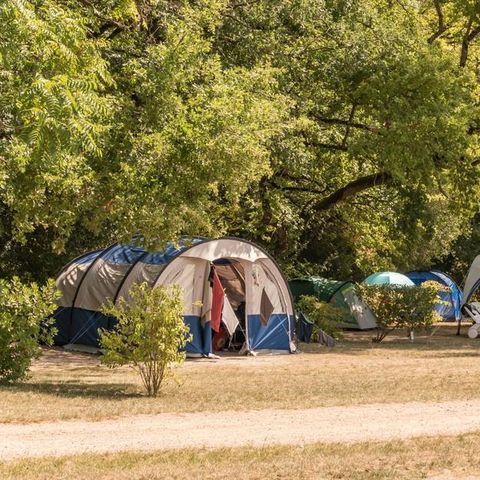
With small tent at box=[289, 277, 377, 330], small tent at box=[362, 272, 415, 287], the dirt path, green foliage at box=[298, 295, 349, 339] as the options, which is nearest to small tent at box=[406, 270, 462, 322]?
small tent at box=[362, 272, 415, 287]

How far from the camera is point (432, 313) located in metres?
23.4

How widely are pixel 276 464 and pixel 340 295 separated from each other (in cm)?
1805

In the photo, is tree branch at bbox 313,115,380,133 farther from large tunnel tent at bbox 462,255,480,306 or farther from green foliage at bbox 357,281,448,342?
large tunnel tent at bbox 462,255,480,306

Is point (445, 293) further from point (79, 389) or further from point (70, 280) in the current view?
point (79, 389)

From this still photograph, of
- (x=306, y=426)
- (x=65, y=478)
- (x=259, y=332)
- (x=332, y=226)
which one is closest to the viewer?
(x=65, y=478)

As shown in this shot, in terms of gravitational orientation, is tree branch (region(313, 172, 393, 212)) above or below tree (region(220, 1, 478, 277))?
below

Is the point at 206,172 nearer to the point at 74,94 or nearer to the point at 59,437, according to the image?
the point at 74,94

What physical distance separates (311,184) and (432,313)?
4.63m

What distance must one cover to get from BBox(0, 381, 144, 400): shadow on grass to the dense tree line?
2583 mm

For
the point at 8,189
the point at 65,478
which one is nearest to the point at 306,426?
the point at 65,478

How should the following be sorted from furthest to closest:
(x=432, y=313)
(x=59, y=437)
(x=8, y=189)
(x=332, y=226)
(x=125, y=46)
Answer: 1. (x=332, y=226)
2. (x=432, y=313)
3. (x=125, y=46)
4. (x=8, y=189)
5. (x=59, y=437)

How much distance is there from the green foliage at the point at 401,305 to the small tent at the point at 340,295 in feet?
8.36

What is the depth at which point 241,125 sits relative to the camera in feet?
49.4

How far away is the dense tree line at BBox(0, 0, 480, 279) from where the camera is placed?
11930mm
